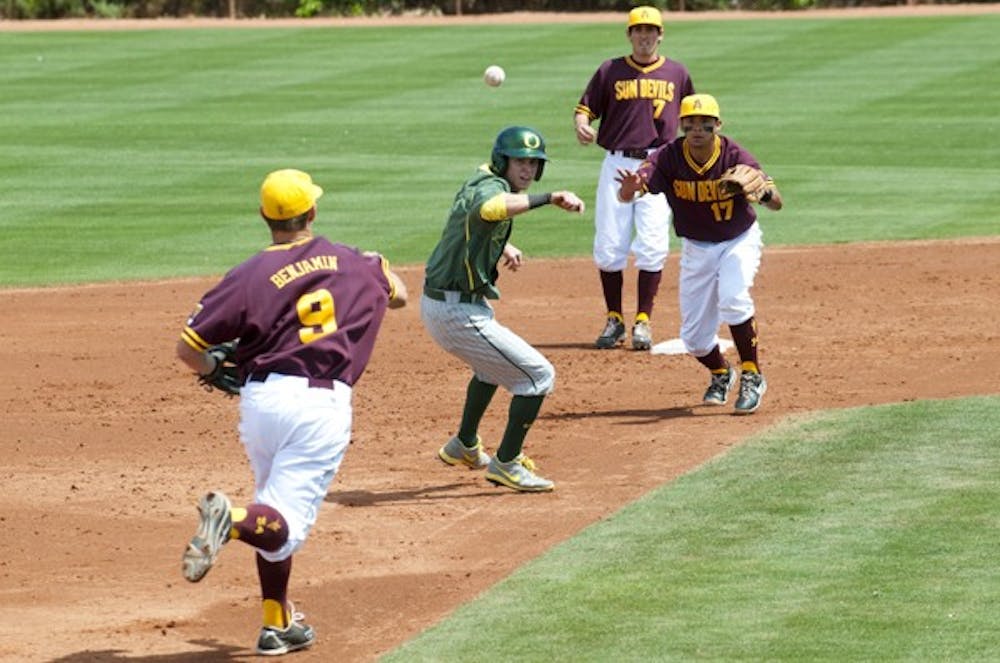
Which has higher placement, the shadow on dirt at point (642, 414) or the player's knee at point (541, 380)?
the player's knee at point (541, 380)

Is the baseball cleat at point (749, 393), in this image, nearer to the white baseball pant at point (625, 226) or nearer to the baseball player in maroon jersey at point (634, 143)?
the baseball player in maroon jersey at point (634, 143)

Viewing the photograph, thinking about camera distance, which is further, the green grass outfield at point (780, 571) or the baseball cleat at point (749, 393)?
the baseball cleat at point (749, 393)

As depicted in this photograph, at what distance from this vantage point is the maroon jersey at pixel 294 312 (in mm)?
7746

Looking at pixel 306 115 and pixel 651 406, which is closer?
pixel 651 406

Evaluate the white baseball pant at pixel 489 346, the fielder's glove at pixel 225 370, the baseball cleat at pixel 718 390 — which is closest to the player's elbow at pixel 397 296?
the fielder's glove at pixel 225 370

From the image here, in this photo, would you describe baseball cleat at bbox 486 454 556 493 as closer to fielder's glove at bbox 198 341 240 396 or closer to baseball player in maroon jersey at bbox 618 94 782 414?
baseball player in maroon jersey at bbox 618 94 782 414

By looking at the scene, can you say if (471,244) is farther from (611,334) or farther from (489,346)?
(611,334)

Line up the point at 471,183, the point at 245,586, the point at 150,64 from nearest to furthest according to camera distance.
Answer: the point at 245,586 → the point at 471,183 → the point at 150,64

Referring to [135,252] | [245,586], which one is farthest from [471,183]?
[135,252]

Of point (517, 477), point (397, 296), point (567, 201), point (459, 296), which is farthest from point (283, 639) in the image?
point (567, 201)

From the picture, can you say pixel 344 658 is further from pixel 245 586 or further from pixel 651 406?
pixel 651 406

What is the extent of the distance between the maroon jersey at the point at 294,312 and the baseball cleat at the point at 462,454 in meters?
2.96

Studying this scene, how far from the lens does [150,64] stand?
33.0m

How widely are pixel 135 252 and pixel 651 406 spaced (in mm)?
7303
